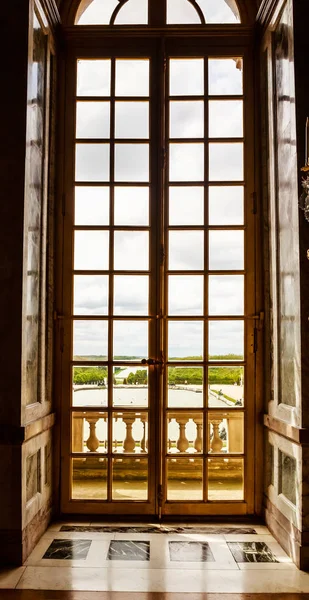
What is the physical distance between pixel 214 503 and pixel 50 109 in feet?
9.69

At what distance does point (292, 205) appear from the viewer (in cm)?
330

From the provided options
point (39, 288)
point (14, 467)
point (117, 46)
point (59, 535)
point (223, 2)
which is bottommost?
point (59, 535)

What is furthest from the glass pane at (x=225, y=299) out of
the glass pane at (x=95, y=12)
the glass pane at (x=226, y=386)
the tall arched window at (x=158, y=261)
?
the glass pane at (x=95, y=12)

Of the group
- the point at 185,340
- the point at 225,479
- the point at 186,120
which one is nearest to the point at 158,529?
the point at 225,479

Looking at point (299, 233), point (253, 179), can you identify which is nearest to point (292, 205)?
point (299, 233)

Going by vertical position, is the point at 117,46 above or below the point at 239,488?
above

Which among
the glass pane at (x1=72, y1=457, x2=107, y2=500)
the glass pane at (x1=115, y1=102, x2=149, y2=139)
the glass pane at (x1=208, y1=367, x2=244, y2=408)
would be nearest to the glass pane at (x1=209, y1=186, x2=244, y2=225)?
the glass pane at (x1=115, y1=102, x2=149, y2=139)

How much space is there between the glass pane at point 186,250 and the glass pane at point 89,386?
0.90 meters

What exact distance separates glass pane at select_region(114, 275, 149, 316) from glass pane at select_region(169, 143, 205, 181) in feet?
2.56

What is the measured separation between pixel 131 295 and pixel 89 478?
1309 mm

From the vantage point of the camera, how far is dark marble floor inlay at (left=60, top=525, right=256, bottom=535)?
3696mm

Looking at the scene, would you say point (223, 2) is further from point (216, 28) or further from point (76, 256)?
point (76, 256)

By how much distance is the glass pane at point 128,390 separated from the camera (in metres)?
4.03

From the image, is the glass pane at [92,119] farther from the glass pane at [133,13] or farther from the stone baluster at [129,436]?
the stone baluster at [129,436]
